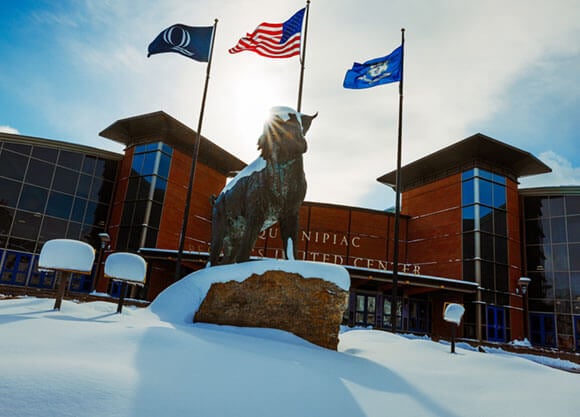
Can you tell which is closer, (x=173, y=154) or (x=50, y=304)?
(x=50, y=304)

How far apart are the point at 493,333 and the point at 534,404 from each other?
23064 millimetres

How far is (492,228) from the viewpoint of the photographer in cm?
2503

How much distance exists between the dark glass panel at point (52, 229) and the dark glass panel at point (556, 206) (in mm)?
31689

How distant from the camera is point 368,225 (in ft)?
91.3

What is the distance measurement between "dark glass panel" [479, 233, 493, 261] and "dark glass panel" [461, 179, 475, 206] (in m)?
2.25

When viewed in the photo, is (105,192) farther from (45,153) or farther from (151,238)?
(151,238)

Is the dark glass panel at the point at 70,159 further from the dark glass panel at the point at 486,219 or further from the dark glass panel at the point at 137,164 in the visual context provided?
the dark glass panel at the point at 486,219

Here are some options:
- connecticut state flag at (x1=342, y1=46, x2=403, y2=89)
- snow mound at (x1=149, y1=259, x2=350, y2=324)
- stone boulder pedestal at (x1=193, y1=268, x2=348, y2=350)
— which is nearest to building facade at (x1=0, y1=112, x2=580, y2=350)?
connecticut state flag at (x1=342, y1=46, x2=403, y2=89)

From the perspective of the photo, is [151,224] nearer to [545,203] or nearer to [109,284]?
[109,284]

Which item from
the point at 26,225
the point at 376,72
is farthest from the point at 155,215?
the point at 376,72

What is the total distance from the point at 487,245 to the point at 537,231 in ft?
15.3

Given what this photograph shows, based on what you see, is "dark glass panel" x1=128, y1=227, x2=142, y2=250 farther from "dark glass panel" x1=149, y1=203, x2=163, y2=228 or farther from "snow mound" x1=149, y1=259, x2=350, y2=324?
"snow mound" x1=149, y1=259, x2=350, y2=324

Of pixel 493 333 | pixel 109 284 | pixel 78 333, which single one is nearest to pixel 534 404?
pixel 78 333

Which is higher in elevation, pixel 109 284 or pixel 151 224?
pixel 151 224
